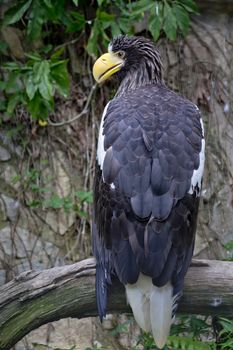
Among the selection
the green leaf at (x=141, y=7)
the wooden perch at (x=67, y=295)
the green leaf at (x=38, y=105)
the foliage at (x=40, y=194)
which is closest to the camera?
the wooden perch at (x=67, y=295)

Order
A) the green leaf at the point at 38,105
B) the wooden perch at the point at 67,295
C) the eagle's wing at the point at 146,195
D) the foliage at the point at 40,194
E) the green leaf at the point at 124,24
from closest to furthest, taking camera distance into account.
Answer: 1. the eagle's wing at the point at 146,195
2. the wooden perch at the point at 67,295
3. the green leaf at the point at 38,105
4. the green leaf at the point at 124,24
5. the foliage at the point at 40,194

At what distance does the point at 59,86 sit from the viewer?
13.6 ft

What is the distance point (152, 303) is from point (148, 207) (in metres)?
0.36

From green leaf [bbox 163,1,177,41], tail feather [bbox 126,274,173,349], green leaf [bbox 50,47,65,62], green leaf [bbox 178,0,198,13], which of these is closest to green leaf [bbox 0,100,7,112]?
green leaf [bbox 50,47,65,62]

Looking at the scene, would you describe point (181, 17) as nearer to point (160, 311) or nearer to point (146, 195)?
point (146, 195)

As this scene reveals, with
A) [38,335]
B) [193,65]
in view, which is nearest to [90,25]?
[193,65]

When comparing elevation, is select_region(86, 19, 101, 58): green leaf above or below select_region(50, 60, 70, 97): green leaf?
above

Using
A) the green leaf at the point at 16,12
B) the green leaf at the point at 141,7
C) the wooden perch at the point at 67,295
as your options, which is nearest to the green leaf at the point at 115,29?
the green leaf at the point at 141,7

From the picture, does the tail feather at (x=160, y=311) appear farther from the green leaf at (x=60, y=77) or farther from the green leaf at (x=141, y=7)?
the green leaf at (x=141, y=7)

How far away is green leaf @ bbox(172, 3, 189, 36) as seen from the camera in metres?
4.18

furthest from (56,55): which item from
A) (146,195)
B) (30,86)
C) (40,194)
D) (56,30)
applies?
(146,195)

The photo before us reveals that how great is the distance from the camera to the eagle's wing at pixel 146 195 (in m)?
2.70

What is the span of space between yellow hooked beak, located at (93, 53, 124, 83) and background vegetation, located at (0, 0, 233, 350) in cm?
60

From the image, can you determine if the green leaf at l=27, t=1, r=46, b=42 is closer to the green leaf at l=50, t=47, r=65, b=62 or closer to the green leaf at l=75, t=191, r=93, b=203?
the green leaf at l=50, t=47, r=65, b=62
